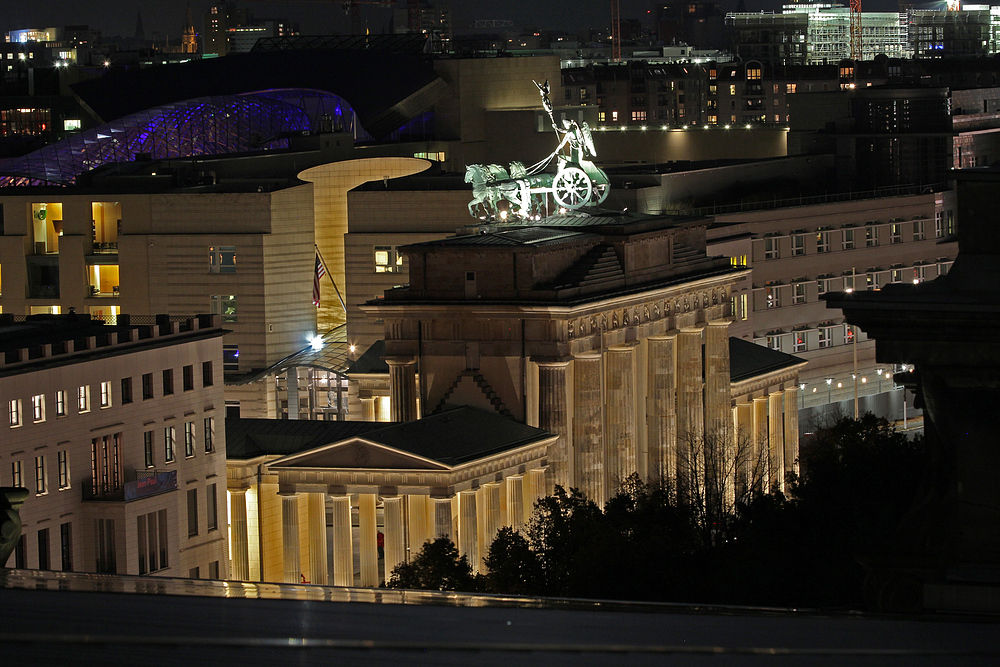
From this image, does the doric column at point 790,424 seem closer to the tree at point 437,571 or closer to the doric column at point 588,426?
the doric column at point 588,426

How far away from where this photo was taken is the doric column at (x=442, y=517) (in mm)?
87625

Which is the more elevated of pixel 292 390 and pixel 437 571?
pixel 437 571

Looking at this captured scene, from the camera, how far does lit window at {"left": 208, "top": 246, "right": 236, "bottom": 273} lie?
147125mm

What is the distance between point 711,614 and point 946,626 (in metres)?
4.51

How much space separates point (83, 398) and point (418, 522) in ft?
46.4

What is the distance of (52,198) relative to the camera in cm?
15525

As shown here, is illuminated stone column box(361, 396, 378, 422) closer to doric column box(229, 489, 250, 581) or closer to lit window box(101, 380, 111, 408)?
doric column box(229, 489, 250, 581)

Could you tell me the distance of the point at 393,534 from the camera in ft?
294

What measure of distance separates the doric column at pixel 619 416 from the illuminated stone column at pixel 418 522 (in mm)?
17277

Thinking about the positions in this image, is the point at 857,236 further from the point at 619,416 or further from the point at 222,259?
the point at 619,416

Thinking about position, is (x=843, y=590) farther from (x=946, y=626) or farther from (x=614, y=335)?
(x=614, y=335)

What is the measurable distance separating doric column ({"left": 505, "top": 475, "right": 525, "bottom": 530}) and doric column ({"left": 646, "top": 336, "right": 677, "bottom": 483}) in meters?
18.2

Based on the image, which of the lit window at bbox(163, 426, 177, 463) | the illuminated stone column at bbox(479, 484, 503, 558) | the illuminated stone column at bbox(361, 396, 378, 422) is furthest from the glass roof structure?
the illuminated stone column at bbox(479, 484, 503, 558)

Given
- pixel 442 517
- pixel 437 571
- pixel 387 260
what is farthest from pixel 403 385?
pixel 387 260
